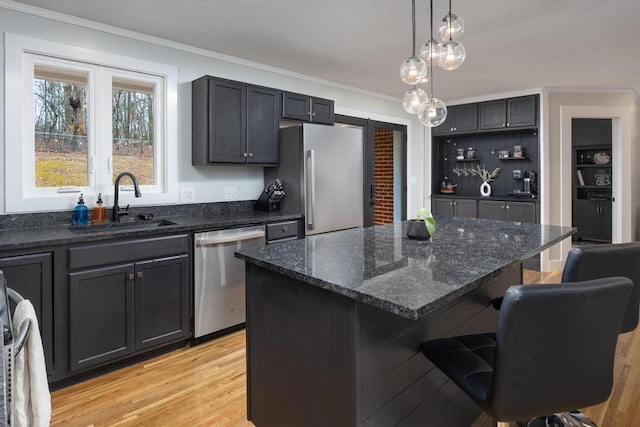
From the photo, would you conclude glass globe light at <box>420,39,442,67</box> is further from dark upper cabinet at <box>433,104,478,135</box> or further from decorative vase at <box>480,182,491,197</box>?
decorative vase at <box>480,182,491,197</box>

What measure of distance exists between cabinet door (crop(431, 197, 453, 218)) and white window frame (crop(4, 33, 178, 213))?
4059mm

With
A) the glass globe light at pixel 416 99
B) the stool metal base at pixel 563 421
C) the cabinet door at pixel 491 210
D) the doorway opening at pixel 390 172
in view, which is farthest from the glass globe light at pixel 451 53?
the cabinet door at pixel 491 210

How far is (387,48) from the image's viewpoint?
3.44 meters

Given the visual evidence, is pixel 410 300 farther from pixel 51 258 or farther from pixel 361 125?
pixel 361 125

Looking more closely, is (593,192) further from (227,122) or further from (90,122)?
(90,122)

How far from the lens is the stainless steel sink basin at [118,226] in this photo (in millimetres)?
2716

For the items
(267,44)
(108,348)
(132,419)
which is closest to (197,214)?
(108,348)

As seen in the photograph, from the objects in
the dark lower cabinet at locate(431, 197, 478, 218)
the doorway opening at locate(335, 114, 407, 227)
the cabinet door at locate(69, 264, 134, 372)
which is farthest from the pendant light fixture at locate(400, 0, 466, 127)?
the dark lower cabinet at locate(431, 197, 478, 218)

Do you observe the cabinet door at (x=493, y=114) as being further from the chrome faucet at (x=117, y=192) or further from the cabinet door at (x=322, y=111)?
the chrome faucet at (x=117, y=192)

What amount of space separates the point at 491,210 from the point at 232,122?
382 centimetres

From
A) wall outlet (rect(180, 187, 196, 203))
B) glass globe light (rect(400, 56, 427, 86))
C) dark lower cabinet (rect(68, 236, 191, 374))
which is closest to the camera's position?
glass globe light (rect(400, 56, 427, 86))

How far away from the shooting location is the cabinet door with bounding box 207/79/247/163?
328cm

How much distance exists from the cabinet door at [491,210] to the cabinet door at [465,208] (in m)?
0.07

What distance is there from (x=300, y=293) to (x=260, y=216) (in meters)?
1.93
